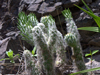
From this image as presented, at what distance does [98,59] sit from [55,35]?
5.62 feet

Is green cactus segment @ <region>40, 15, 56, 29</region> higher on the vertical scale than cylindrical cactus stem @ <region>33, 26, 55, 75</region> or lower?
higher

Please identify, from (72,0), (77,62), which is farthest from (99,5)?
(77,62)

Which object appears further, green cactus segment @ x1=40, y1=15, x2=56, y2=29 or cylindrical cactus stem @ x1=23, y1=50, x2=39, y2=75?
green cactus segment @ x1=40, y1=15, x2=56, y2=29

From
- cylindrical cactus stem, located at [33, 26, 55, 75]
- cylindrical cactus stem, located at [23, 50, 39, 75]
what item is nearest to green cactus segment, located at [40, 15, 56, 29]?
cylindrical cactus stem, located at [33, 26, 55, 75]

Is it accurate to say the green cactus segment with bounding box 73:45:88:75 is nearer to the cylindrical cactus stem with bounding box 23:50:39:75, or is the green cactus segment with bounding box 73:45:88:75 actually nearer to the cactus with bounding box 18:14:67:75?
the cactus with bounding box 18:14:67:75

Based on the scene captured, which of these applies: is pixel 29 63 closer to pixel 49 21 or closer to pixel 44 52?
pixel 44 52

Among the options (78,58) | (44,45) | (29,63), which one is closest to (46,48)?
(44,45)

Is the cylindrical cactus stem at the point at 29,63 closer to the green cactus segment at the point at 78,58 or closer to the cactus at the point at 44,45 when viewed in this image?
the cactus at the point at 44,45

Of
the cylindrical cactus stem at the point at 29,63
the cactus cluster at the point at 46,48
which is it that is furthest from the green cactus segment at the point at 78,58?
the cylindrical cactus stem at the point at 29,63

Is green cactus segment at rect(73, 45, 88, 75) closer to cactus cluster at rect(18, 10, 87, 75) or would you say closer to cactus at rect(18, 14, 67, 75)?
cactus cluster at rect(18, 10, 87, 75)

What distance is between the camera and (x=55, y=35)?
78 cm

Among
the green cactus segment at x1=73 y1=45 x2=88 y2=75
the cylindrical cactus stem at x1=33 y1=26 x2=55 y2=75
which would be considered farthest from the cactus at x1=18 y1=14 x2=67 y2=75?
the green cactus segment at x1=73 y1=45 x2=88 y2=75

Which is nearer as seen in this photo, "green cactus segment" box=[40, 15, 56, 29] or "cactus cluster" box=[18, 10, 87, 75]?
"cactus cluster" box=[18, 10, 87, 75]

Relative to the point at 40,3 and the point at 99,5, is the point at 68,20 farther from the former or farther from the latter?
the point at 40,3
